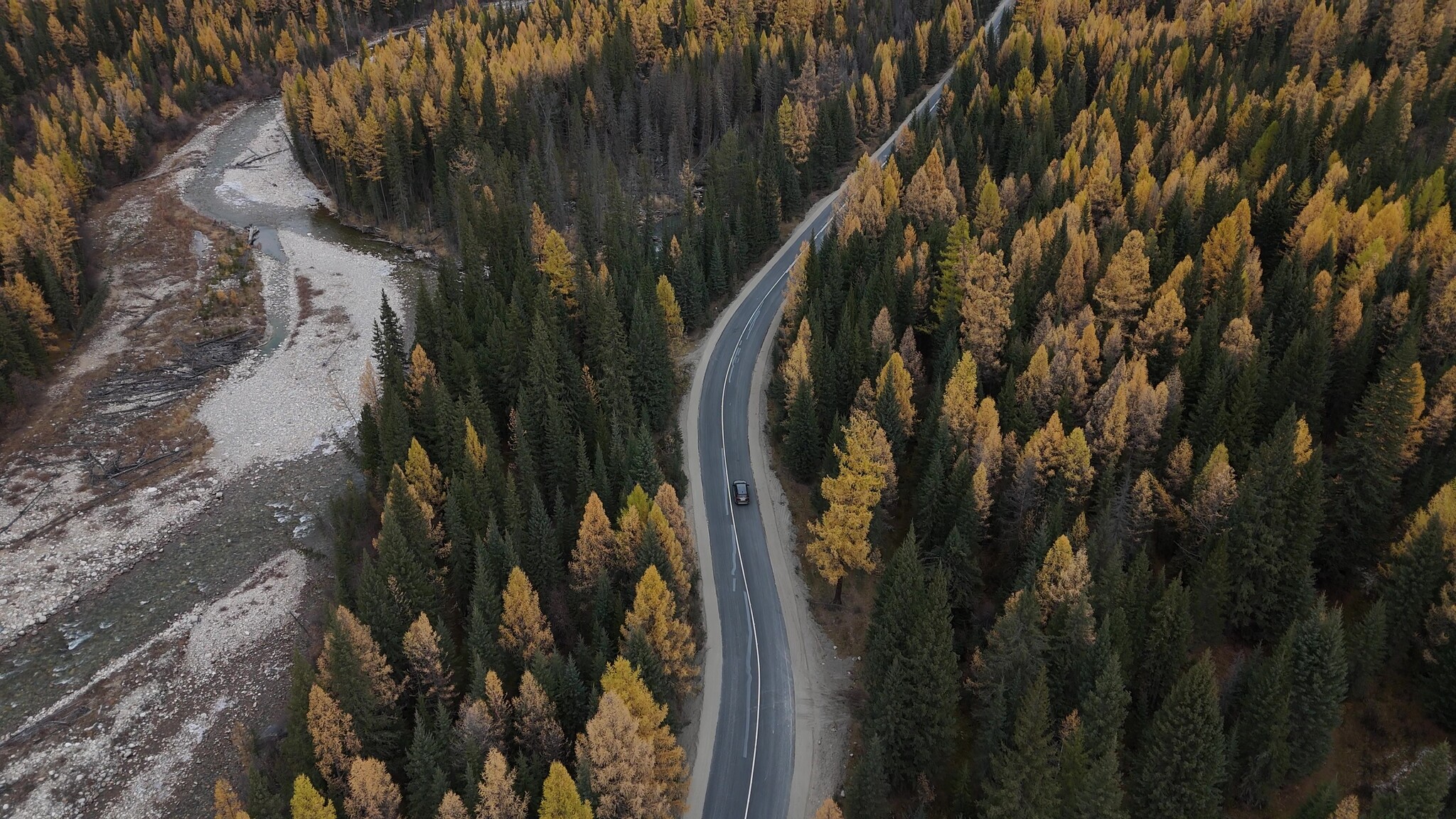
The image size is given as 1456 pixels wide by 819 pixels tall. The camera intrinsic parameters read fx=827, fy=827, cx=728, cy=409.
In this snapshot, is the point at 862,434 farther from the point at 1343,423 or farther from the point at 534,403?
the point at 1343,423

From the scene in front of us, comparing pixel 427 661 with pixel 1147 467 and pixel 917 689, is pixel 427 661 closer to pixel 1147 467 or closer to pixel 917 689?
pixel 917 689

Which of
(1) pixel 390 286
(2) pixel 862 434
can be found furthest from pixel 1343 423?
(1) pixel 390 286

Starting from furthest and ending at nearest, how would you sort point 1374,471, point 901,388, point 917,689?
point 901,388
point 1374,471
point 917,689

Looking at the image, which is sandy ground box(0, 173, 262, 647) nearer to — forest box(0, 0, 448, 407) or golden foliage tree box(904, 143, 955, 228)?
forest box(0, 0, 448, 407)

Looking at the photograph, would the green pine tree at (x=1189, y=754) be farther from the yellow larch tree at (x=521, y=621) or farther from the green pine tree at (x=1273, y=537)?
the yellow larch tree at (x=521, y=621)

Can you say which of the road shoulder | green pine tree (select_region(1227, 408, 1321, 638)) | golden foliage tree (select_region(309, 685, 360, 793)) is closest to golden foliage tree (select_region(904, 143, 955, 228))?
the road shoulder

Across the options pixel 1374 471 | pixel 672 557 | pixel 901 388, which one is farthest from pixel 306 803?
pixel 1374 471
